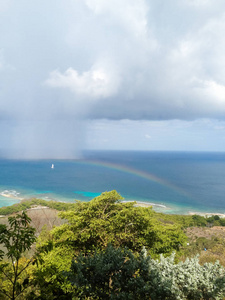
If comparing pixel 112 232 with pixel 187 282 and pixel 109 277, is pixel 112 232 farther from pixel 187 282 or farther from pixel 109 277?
pixel 187 282

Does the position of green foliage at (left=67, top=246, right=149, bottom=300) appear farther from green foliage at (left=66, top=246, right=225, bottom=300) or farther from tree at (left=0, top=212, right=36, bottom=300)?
tree at (left=0, top=212, right=36, bottom=300)

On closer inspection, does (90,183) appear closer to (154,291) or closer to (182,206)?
(182,206)

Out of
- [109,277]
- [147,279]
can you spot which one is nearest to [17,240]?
[109,277]

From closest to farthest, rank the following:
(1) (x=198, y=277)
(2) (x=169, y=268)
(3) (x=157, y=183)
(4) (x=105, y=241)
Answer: (1) (x=198, y=277) → (2) (x=169, y=268) → (4) (x=105, y=241) → (3) (x=157, y=183)

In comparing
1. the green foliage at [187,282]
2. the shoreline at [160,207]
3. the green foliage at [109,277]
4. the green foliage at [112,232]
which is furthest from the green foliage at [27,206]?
the green foliage at [187,282]

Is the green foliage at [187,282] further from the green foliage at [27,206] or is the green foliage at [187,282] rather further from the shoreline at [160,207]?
the shoreline at [160,207]

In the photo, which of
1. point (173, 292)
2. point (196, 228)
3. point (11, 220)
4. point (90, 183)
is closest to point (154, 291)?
point (173, 292)
